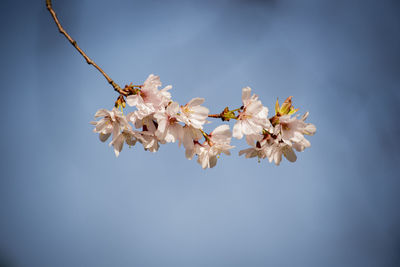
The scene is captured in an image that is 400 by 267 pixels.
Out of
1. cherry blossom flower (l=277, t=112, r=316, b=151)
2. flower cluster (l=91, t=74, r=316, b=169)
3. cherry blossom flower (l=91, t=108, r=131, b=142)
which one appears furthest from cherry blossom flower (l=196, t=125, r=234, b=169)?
cherry blossom flower (l=91, t=108, r=131, b=142)

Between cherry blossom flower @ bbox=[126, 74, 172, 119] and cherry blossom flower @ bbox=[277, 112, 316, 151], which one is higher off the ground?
cherry blossom flower @ bbox=[277, 112, 316, 151]

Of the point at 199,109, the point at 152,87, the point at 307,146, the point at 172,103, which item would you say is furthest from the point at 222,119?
the point at 307,146

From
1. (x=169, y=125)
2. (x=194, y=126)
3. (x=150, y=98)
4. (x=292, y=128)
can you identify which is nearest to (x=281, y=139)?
(x=292, y=128)

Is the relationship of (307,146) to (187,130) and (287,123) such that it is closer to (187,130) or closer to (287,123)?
(287,123)

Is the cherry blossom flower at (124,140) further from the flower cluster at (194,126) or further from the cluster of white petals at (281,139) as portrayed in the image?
the cluster of white petals at (281,139)

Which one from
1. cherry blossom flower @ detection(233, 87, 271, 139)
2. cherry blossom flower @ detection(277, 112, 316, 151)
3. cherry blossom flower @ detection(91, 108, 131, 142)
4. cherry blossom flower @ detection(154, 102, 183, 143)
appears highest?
cherry blossom flower @ detection(277, 112, 316, 151)

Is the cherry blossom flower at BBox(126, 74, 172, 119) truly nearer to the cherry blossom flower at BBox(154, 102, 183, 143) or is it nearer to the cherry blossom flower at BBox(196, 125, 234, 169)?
the cherry blossom flower at BBox(154, 102, 183, 143)

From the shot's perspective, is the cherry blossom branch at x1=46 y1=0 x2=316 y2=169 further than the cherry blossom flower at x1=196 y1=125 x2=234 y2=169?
No
